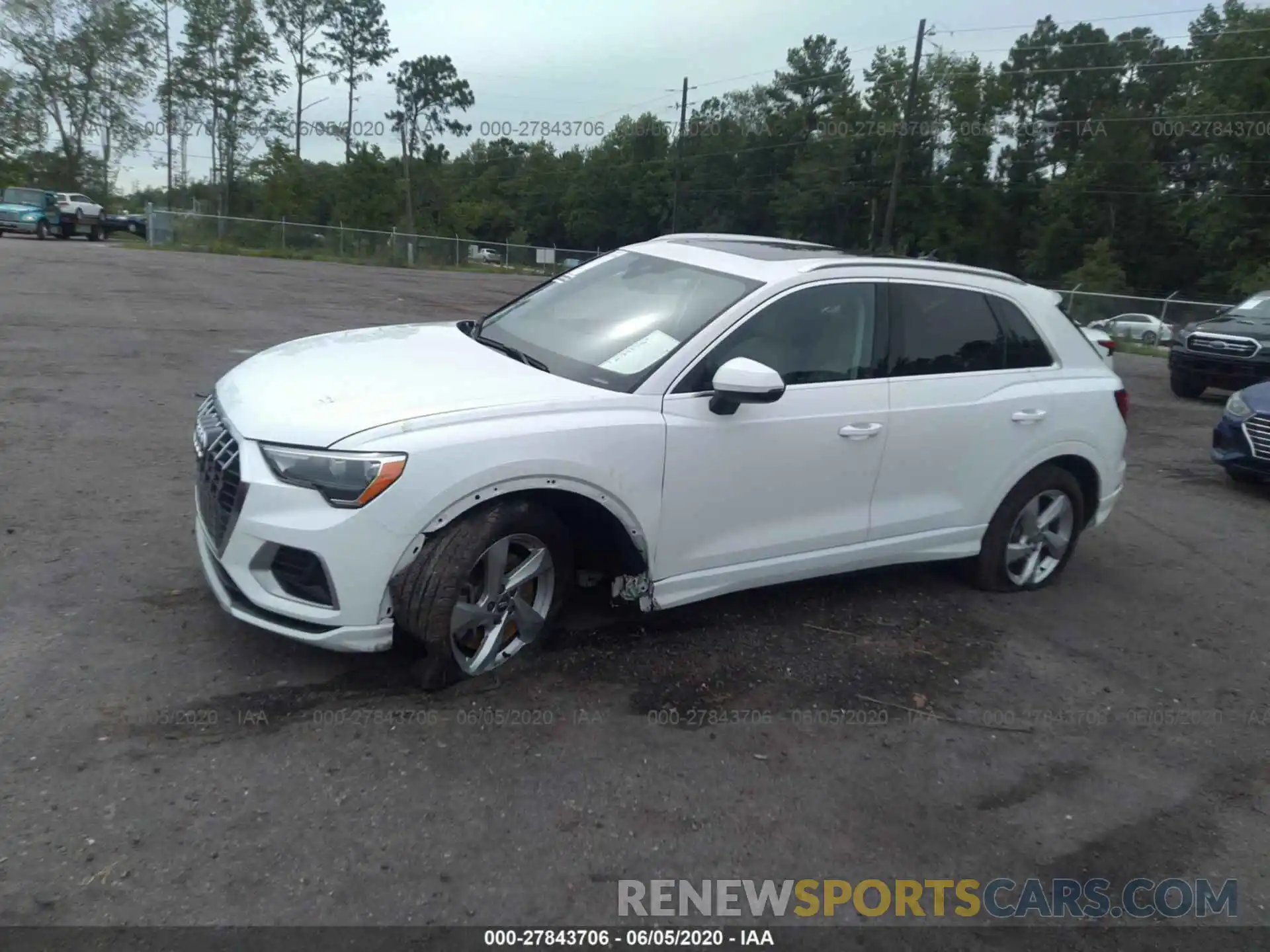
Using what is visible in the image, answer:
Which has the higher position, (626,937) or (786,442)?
(786,442)

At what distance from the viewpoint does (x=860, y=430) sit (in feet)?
16.4

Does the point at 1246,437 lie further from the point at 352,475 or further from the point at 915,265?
the point at 352,475

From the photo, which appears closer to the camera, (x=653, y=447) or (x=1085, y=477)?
(x=653, y=447)

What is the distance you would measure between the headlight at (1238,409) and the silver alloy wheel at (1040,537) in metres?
3.90

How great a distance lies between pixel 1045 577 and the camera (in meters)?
6.15

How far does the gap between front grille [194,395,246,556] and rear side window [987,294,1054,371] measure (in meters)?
3.90

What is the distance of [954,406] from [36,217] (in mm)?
37386

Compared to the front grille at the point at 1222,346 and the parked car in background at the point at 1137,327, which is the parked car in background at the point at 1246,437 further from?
the parked car in background at the point at 1137,327

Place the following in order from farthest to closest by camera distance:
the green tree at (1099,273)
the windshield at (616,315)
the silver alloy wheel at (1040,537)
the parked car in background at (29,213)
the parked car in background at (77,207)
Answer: the green tree at (1099,273), the parked car in background at (77,207), the parked car in background at (29,213), the silver alloy wheel at (1040,537), the windshield at (616,315)

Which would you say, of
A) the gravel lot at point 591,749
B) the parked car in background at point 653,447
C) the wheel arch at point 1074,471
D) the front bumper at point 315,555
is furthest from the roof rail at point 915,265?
the front bumper at point 315,555

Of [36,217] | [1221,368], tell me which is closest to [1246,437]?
[1221,368]

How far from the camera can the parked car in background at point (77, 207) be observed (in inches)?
1457

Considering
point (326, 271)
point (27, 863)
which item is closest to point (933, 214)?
point (326, 271)

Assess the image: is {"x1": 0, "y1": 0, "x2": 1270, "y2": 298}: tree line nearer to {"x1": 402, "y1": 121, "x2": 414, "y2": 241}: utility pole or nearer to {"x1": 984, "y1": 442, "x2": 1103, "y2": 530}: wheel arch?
{"x1": 402, "y1": 121, "x2": 414, "y2": 241}: utility pole
